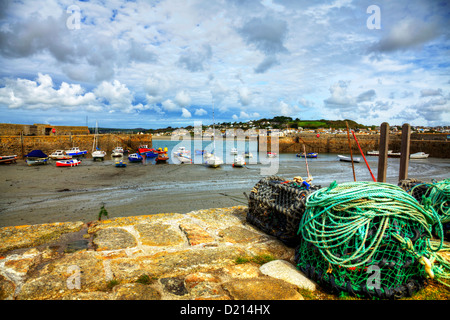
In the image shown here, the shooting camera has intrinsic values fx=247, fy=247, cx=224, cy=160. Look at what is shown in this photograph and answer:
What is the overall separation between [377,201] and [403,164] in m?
5.12

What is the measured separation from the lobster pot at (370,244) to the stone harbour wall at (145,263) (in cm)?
41

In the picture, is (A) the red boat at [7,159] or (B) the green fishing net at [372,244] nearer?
(B) the green fishing net at [372,244]

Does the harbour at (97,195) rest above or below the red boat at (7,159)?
below

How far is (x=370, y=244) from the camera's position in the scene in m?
2.60

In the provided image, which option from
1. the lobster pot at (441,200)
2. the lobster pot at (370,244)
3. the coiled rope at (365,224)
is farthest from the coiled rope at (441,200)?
the lobster pot at (370,244)

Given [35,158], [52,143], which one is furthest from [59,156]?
[52,143]

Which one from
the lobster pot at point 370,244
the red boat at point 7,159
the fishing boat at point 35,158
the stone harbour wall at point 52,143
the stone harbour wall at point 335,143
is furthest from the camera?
the stone harbour wall at point 335,143

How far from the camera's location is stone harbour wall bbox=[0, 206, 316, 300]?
2.63 meters

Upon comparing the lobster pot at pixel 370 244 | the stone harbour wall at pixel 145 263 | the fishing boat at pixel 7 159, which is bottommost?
the fishing boat at pixel 7 159

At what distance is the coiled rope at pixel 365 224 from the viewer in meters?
2.63

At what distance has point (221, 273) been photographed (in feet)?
10.2

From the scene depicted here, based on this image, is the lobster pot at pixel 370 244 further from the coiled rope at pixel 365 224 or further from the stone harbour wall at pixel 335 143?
the stone harbour wall at pixel 335 143

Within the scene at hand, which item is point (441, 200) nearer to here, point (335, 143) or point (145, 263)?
point (145, 263)
